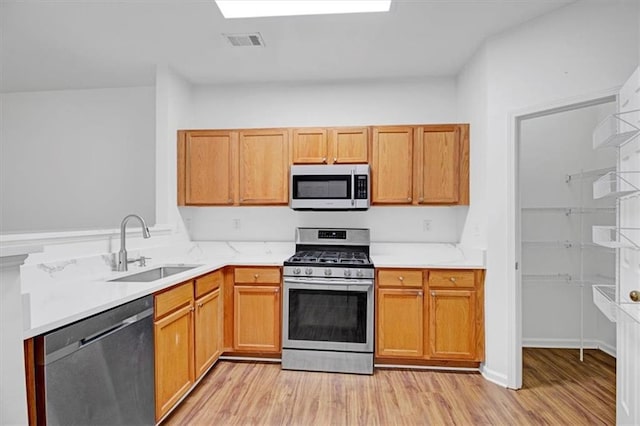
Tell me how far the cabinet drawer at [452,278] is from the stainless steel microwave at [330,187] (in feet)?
2.82

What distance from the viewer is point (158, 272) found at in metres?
2.76

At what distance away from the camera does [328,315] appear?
9.46ft

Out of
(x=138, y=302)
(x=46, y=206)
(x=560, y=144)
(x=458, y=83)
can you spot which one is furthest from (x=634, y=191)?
(x=46, y=206)

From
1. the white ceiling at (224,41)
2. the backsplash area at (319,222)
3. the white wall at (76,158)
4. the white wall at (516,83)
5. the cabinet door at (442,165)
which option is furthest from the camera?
the white wall at (76,158)

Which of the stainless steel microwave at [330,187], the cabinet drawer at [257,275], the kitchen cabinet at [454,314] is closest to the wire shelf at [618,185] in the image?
the kitchen cabinet at [454,314]

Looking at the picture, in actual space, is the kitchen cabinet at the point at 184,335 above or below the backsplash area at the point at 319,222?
below

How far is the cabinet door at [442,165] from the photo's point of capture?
124 inches

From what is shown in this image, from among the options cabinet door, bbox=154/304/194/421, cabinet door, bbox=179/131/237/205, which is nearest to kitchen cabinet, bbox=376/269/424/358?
cabinet door, bbox=154/304/194/421

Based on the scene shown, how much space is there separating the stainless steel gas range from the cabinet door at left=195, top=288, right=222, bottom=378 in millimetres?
558

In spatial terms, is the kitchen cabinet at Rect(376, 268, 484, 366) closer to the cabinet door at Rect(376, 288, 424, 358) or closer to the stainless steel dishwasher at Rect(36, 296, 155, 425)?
the cabinet door at Rect(376, 288, 424, 358)

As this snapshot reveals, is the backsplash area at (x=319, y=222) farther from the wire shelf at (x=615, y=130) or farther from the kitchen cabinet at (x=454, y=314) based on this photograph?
the wire shelf at (x=615, y=130)

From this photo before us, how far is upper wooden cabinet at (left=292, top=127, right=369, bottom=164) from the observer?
3.27 metres

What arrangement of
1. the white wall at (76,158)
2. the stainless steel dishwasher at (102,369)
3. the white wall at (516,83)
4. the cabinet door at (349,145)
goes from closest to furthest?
the stainless steel dishwasher at (102,369) < the white wall at (516,83) < the cabinet door at (349,145) < the white wall at (76,158)

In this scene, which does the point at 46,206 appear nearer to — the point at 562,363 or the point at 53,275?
the point at 53,275
